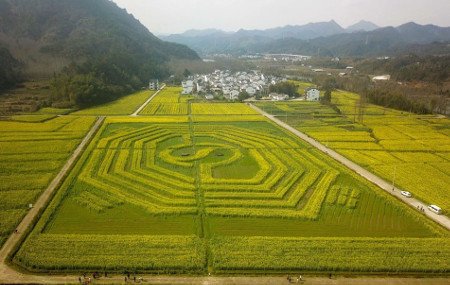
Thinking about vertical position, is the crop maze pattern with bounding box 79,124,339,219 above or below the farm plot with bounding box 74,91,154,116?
below

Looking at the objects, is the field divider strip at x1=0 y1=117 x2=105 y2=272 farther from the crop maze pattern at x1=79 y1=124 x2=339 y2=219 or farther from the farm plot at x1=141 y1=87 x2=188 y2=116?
the farm plot at x1=141 y1=87 x2=188 y2=116

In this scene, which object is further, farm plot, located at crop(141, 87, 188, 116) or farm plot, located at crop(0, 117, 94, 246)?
farm plot, located at crop(141, 87, 188, 116)

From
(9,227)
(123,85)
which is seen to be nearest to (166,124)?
(9,227)

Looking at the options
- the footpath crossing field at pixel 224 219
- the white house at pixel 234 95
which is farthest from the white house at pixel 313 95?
the footpath crossing field at pixel 224 219

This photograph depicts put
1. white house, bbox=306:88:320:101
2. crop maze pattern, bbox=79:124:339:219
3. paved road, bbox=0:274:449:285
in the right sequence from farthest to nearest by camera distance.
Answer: white house, bbox=306:88:320:101, crop maze pattern, bbox=79:124:339:219, paved road, bbox=0:274:449:285

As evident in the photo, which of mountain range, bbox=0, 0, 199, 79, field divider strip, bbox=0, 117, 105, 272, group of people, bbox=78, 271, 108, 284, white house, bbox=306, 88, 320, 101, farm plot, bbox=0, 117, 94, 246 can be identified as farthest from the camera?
mountain range, bbox=0, 0, 199, 79

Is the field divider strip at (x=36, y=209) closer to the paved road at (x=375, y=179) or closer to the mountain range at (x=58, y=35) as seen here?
the paved road at (x=375, y=179)

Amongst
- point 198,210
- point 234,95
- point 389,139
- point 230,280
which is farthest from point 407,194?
point 234,95

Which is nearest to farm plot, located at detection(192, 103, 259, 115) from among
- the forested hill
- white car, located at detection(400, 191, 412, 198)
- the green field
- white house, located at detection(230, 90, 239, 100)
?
the green field
